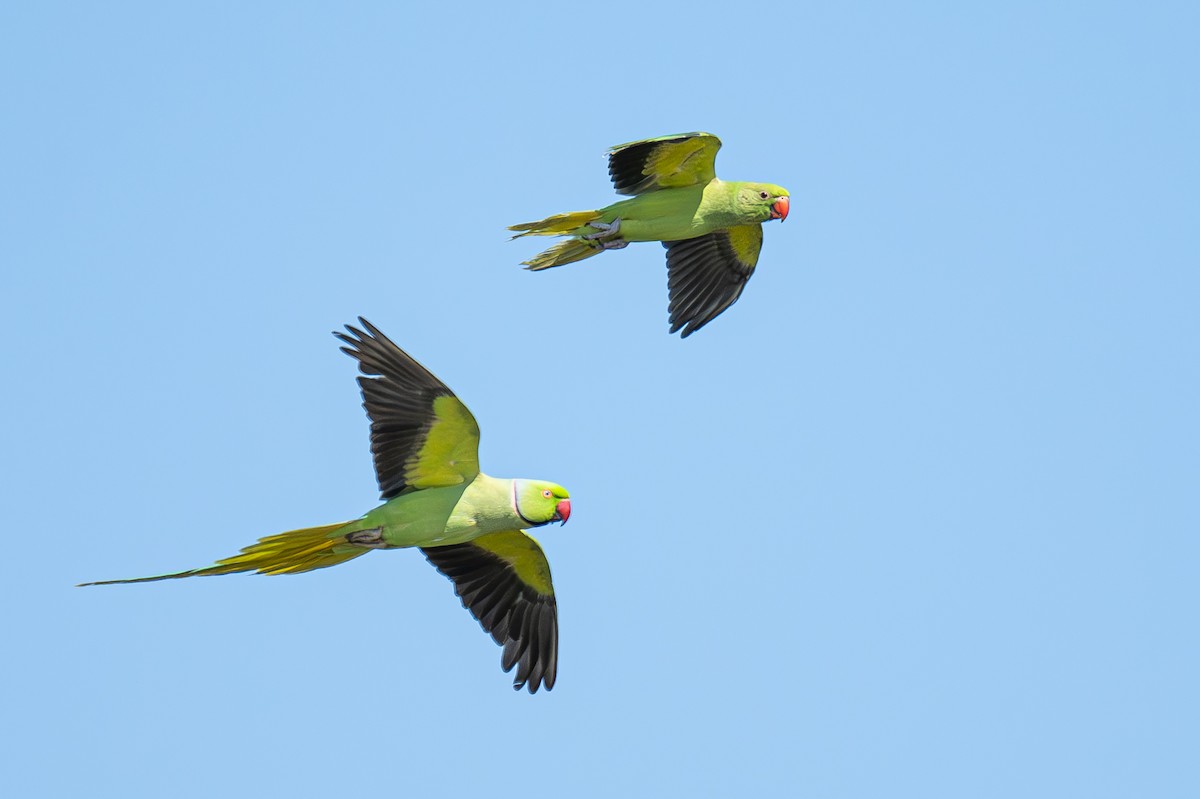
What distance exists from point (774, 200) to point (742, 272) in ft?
3.87

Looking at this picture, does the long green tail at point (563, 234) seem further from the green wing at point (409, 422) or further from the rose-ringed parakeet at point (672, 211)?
the green wing at point (409, 422)

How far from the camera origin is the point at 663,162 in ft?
55.7

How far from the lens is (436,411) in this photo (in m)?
14.1

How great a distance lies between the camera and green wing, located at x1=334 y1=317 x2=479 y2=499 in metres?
14.0

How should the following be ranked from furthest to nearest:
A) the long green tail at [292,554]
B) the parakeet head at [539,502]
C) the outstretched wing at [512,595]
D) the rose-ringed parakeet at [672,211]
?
the rose-ringed parakeet at [672,211], the outstretched wing at [512,595], the parakeet head at [539,502], the long green tail at [292,554]

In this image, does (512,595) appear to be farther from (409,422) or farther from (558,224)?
(558,224)

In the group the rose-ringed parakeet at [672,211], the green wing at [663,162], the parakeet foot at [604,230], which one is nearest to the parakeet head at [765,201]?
the rose-ringed parakeet at [672,211]

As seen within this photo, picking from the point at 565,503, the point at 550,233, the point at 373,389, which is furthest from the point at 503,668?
the point at 550,233

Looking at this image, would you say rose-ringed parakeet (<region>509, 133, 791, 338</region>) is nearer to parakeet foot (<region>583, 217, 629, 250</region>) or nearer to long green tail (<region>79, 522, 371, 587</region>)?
parakeet foot (<region>583, 217, 629, 250</region>)

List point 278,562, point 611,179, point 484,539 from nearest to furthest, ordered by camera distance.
→ point 278,562
point 484,539
point 611,179

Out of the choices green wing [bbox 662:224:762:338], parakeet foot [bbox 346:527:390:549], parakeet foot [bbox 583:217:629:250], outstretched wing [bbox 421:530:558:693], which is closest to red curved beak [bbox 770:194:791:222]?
green wing [bbox 662:224:762:338]

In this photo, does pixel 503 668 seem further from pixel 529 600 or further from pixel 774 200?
pixel 774 200

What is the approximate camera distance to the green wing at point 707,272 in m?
18.5

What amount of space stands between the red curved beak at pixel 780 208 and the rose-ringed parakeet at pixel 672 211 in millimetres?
11
